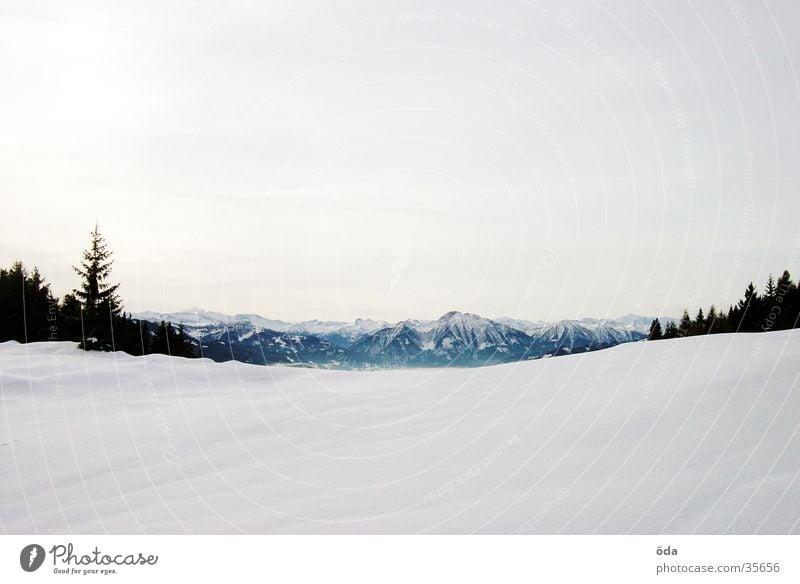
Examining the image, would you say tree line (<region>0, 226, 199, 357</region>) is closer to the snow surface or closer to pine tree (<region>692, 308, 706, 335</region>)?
the snow surface

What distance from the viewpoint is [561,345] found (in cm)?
842

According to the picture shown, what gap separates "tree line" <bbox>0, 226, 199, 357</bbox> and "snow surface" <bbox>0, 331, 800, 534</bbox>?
10786 millimetres

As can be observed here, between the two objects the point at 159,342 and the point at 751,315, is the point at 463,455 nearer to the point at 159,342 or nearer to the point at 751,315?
the point at 159,342

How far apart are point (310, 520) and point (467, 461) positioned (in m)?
1.39

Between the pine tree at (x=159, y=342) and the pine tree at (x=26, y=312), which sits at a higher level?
the pine tree at (x=26, y=312)

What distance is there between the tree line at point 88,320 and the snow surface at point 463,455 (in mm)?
10786

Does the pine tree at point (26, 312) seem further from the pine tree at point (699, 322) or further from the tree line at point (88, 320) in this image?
the pine tree at point (699, 322)

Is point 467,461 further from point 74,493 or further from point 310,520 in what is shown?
point 74,493

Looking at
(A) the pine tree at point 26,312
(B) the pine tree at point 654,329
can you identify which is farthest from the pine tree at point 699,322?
(A) the pine tree at point 26,312
